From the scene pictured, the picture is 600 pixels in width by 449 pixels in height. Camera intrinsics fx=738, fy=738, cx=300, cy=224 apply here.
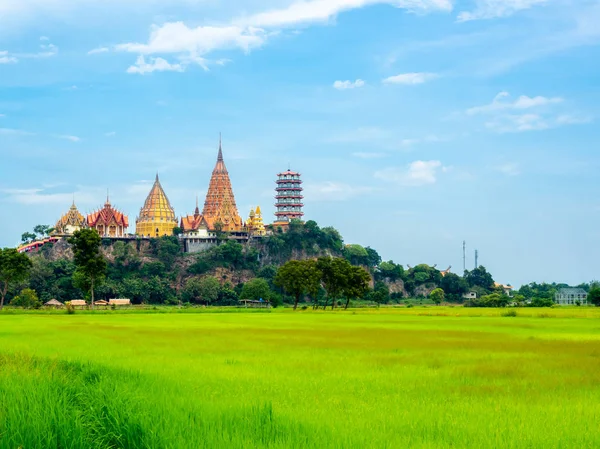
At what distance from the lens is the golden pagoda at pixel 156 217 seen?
144 metres

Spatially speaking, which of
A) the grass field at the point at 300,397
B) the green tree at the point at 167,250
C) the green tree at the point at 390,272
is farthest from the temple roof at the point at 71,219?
the grass field at the point at 300,397

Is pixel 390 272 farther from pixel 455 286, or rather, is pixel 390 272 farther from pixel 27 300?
pixel 27 300

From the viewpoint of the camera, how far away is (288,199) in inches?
6058

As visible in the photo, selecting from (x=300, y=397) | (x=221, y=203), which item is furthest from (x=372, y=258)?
(x=300, y=397)

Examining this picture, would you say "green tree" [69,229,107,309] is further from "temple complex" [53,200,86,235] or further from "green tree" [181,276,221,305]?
"temple complex" [53,200,86,235]

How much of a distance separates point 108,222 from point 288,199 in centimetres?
3685

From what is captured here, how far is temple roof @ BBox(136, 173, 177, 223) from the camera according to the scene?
14475 cm

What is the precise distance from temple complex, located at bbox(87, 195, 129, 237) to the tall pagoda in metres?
16.0

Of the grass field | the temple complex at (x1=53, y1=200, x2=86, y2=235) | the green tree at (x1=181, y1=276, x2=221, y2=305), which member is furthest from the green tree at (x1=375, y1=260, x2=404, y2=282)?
the grass field

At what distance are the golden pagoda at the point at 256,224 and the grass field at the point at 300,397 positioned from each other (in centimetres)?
12261

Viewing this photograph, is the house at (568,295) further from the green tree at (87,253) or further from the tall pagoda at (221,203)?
the green tree at (87,253)

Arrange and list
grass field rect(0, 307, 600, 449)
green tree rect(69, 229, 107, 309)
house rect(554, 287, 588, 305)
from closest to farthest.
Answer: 1. grass field rect(0, 307, 600, 449)
2. green tree rect(69, 229, 107, 309)
3. house rect(554, 287, 588, 305)

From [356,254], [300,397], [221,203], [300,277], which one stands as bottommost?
[300,397]

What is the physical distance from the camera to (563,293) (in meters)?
152
